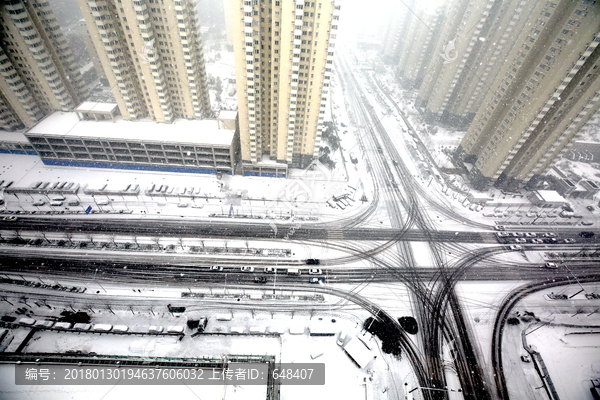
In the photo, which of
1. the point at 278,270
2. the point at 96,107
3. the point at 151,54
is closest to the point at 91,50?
the point at 96,107

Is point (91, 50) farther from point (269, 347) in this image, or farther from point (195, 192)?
point (269, 347)

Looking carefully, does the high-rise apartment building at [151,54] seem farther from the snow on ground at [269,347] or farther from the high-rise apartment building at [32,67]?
the snow on ground at [269,347]

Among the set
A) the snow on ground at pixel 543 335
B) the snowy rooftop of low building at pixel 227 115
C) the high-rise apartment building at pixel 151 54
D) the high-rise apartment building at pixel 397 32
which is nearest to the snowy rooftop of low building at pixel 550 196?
the snow on ground at pixel 543 335

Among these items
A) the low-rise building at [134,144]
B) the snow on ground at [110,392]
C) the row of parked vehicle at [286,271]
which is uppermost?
the low-rise building at [134,144]

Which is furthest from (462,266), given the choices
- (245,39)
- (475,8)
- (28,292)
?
(28,292)

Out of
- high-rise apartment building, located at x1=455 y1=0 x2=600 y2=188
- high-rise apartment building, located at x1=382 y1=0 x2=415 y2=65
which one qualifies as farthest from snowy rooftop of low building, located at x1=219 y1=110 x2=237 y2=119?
high-rise apartment building, located at x1=382 y1=0 x2=415 y2=65
